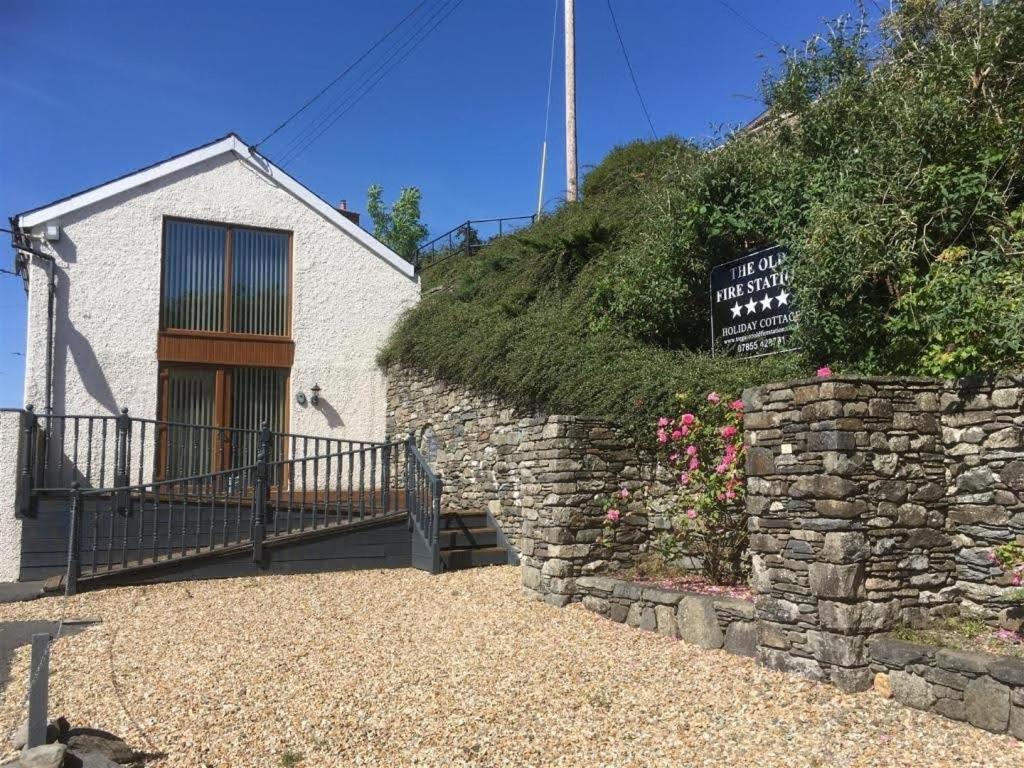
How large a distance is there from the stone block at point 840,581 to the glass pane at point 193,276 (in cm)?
1039

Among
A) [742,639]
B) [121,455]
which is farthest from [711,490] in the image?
[121,455]

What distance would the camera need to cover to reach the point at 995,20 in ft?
22.9

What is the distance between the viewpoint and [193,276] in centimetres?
1240

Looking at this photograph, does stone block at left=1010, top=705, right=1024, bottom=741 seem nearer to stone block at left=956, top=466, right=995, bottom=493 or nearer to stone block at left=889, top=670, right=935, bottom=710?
stone block at left=889, top=670, right=935, bottom=710

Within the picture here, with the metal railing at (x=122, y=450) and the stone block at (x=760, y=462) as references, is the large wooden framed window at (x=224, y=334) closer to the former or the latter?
the metal railing at (x=122, y=450)

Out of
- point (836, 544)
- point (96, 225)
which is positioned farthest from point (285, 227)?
point (836, 544)

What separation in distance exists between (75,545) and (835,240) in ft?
25.4

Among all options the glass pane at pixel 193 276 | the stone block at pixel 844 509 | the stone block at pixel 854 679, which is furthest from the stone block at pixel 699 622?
the glass pane at pixel 193 276

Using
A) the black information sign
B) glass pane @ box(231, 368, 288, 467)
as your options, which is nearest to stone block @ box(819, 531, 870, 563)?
the black information sign

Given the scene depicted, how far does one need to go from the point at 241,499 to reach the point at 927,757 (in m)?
7.56

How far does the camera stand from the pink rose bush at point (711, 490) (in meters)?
6.25

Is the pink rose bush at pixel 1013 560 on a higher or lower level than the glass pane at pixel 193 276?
lower

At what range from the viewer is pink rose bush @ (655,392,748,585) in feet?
20.5

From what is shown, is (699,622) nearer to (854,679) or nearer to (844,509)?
(854,679)
